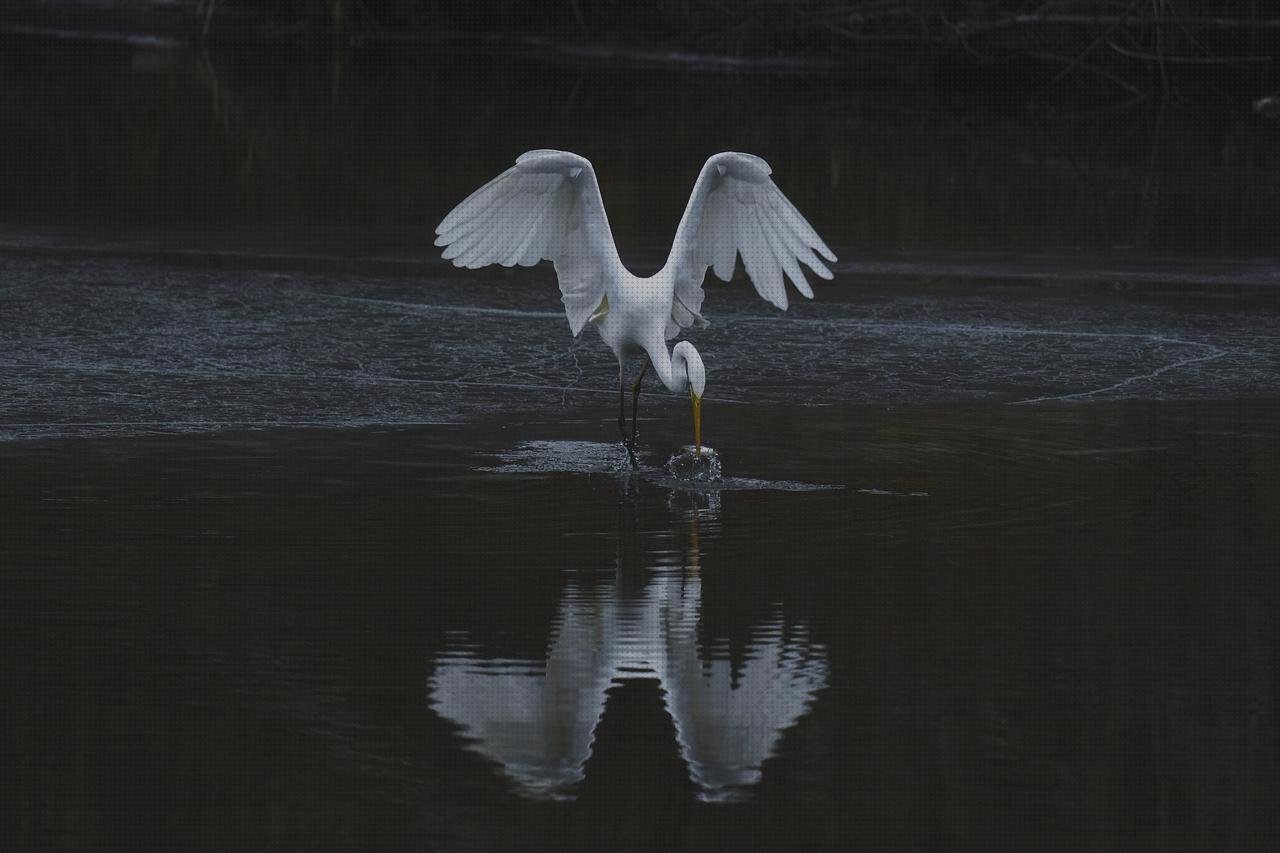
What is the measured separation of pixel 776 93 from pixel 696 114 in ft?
13.5

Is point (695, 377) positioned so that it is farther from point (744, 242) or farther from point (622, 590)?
point (622, 590)

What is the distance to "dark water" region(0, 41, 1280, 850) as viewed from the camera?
5277 millimetres

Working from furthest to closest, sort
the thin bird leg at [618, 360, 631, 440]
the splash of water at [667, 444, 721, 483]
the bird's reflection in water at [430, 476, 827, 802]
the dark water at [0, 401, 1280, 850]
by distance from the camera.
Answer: the thin bird leg at [618, 360, 631, 440], the splash of water at [667, 444, 721, 483], the bird's reflection in water at [430, 476, 827, 802], the dark water at [0, 401, 1280, 850]

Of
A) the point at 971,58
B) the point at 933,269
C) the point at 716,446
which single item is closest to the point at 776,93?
the point at 971,58

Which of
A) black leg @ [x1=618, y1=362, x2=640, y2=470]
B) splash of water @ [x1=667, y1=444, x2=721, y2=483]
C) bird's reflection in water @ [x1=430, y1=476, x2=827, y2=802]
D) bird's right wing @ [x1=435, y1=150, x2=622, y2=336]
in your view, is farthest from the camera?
bird's right wing @ [x1=435, y1=150, x2=622, y2=336]

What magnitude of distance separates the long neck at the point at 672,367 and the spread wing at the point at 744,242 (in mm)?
342

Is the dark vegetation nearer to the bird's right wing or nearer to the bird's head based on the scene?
the bird's right wing

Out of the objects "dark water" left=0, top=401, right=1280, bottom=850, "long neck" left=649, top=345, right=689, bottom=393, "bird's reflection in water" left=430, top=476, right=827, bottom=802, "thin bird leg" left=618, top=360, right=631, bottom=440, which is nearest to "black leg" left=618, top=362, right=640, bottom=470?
"thin bird leg" left=618, top=360, right=631, bottom=440

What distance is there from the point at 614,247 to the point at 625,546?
2.30m

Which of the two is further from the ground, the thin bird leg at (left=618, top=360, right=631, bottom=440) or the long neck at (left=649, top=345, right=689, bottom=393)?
the long neck at (left=649, top=345, right=689, bottom=393)

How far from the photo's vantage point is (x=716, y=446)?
31.3 feet

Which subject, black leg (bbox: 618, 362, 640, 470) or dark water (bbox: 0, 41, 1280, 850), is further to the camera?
black leg (bbox: 618, 362, 640, 470)

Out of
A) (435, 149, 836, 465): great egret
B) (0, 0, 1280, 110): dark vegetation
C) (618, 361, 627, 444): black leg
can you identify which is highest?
(0, 0, 1280, 110): dark vegetation

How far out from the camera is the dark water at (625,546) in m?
5.28
